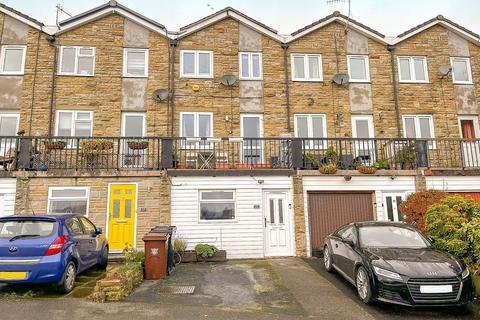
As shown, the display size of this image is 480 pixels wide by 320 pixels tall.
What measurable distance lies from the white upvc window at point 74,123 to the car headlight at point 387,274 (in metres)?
11.6

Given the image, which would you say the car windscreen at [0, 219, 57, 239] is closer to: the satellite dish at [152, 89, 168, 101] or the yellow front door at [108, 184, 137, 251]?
the yellow front door at [108, 184, 137, 251]

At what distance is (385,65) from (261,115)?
20.2 feet

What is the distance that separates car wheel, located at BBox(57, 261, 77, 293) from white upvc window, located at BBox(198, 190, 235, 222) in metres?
4.82

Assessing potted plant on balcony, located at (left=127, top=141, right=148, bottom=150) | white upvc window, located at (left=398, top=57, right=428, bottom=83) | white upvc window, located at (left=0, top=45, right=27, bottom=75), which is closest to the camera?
potted plant on balcony, located at (left=127, top=141, right=148, bottom=150)

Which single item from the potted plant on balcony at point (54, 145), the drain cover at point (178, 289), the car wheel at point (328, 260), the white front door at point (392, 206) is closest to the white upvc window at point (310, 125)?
the white front door at point (392, 206)

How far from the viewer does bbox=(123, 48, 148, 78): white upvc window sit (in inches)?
572

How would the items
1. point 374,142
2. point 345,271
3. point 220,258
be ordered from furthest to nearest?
point 374,142 → point 220,258 → point 345,271

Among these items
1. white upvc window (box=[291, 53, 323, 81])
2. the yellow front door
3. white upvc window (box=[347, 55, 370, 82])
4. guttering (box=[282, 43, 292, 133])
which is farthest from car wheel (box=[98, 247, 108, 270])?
white upvc window (box=[347, 55, 370, 82])

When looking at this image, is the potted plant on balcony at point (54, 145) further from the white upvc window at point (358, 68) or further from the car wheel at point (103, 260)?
the white upvc window at point (358, 68)

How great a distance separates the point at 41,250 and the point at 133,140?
671 cm

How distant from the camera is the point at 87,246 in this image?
788 cm

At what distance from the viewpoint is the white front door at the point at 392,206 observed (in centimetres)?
1200

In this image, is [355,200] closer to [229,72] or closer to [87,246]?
[229,72]

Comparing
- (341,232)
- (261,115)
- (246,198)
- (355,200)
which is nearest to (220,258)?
(246,198)
